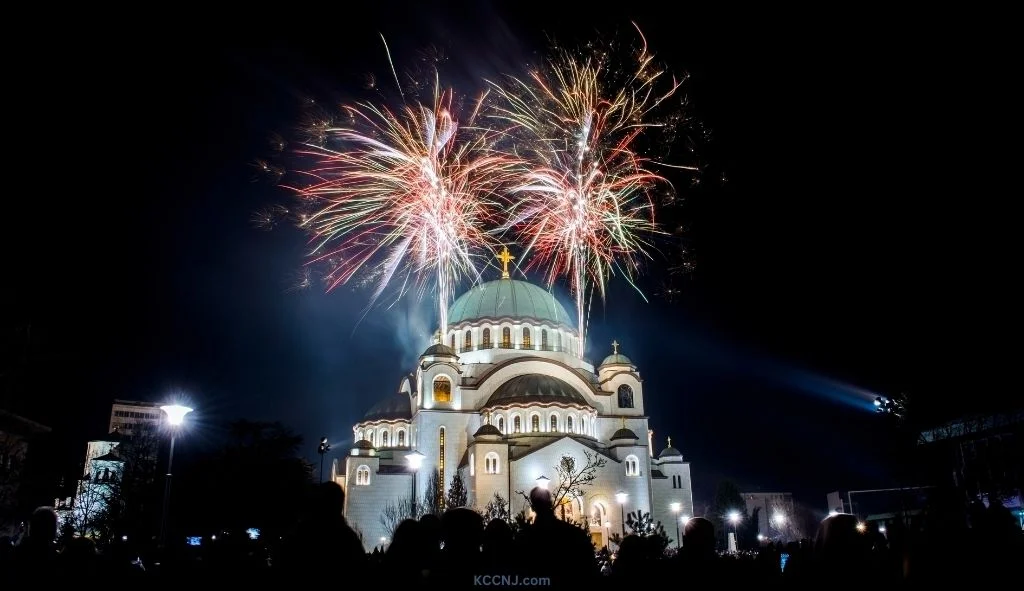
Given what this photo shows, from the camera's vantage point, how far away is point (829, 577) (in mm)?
4637

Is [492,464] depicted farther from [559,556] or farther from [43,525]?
[559,556]

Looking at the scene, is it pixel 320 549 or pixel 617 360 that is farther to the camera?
pixel 617 360

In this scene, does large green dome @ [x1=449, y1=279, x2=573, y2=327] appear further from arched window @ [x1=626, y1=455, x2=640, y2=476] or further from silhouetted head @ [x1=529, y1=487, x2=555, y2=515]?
silhouetted head @ [x1=529, y1=487, x2=555, y2=515]

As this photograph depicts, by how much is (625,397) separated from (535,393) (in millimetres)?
9026

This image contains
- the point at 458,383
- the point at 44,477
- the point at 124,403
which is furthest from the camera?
the point at 124,403

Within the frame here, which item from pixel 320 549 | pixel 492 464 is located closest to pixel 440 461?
pixel 492 464

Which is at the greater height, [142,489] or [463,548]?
[142,489]

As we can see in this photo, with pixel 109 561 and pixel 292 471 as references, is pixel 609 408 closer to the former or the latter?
pixel 292 471

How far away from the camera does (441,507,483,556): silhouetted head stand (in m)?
4.41

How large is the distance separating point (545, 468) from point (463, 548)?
38.3 meters

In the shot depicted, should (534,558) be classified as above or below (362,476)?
below

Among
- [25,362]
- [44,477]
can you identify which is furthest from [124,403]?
[25,362]

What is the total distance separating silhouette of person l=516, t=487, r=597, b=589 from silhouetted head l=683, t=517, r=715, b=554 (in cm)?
99

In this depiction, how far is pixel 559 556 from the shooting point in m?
3.97
